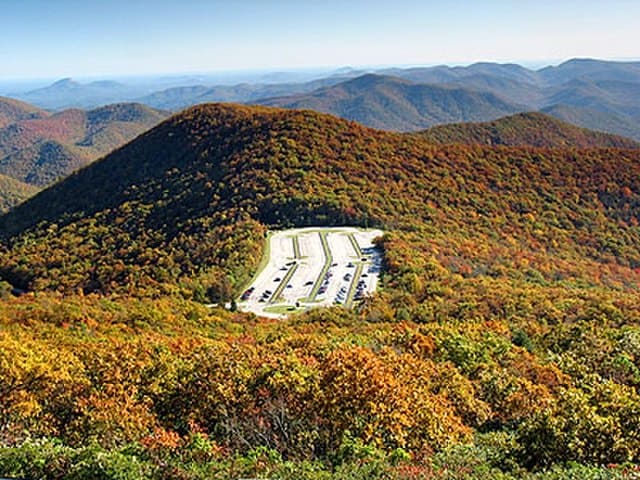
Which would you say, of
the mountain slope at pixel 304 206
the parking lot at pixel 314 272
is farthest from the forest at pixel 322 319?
the parking lot at pixel 314 272

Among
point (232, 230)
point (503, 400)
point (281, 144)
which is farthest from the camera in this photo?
point (281, 144)

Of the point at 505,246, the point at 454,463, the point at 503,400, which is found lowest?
the point at 505,246

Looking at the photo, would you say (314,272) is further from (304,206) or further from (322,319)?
(304,206)

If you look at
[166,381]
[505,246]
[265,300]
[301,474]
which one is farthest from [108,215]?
[301,474]

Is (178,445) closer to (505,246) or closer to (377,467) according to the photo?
(377,467)

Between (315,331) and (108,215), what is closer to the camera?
(315,331)

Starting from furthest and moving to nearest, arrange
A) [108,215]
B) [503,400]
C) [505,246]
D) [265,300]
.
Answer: [108,215]
[505,246]
[265,300]
[503,400]
